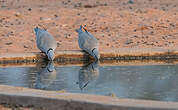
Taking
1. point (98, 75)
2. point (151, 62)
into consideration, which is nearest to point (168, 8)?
point (151, 62)

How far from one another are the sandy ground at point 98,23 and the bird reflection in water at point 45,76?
6.09 ft

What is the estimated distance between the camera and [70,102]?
461 cm

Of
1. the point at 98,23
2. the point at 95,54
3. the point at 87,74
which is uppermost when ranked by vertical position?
the point at 98,23

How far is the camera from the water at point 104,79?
5.65 metres

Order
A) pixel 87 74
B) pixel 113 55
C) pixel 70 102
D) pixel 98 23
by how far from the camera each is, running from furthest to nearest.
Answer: pixel 98 23 < pixel 113 55 < pixel 87 74 < pixel 70 102

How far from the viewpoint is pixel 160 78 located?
21.6 feet

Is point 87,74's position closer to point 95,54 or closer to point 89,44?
point 95,54

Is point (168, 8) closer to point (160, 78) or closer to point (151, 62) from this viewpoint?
point (151, 62)

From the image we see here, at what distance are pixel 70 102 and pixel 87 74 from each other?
2.45 metres

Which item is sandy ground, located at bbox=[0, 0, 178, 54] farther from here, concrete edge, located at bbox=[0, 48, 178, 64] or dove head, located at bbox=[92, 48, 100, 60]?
dove head, located at bbox=[92, 48, 100, 60]

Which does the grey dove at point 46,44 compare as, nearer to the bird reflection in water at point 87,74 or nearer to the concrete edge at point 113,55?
the concrete edge at point 113,55

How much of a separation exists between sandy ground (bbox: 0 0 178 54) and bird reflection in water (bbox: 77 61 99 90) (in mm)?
1864

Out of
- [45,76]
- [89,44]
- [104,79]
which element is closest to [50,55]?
[89,44]

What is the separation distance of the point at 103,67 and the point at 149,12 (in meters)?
5.72
